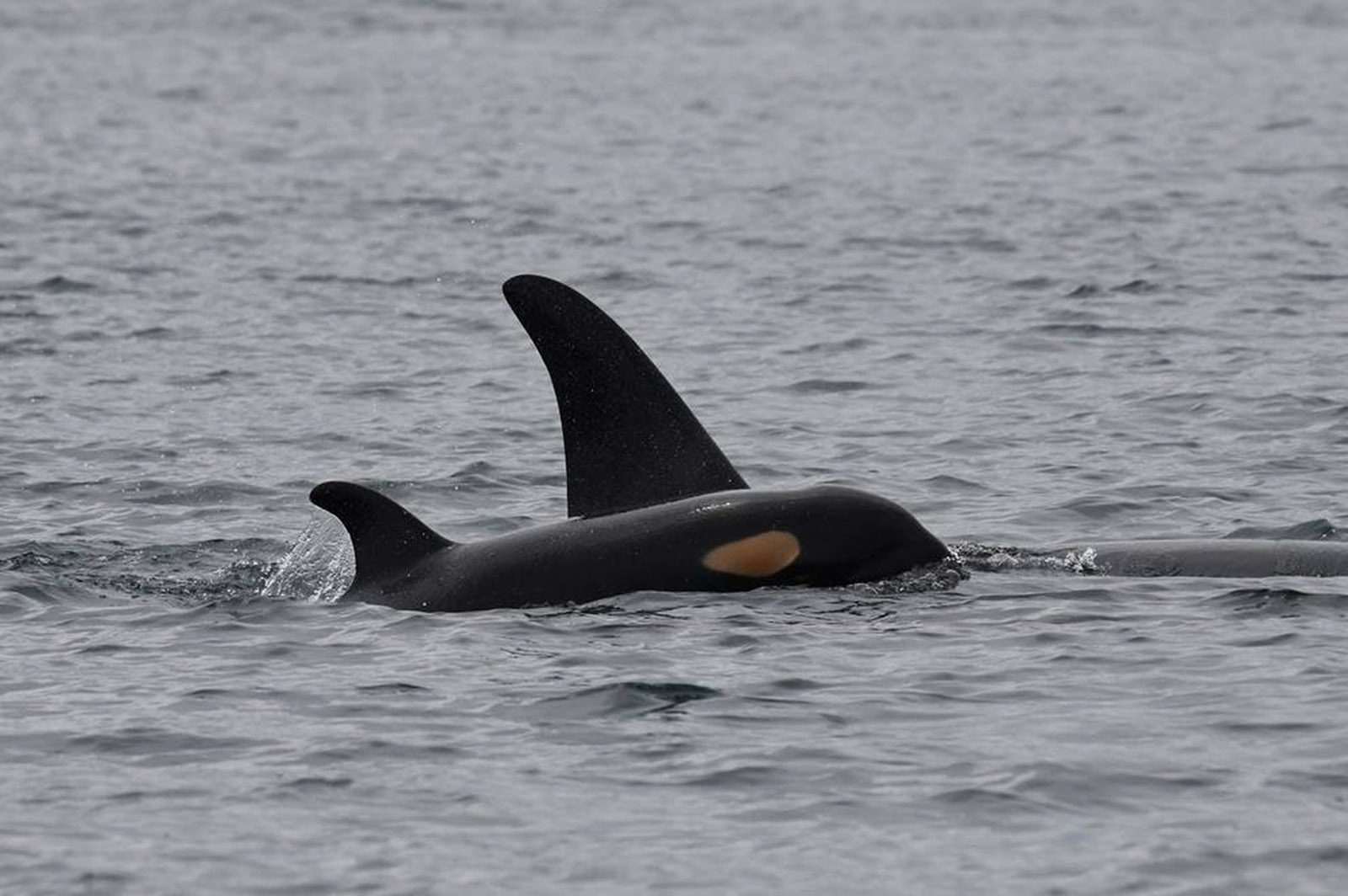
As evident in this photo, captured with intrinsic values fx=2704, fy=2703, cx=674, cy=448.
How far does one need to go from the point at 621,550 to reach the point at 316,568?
242 cm

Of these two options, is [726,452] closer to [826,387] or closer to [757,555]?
[826,387]

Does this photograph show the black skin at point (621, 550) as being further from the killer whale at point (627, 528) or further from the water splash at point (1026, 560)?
the water splash at point (1026, 560)

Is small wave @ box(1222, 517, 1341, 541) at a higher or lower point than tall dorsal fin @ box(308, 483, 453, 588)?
lower

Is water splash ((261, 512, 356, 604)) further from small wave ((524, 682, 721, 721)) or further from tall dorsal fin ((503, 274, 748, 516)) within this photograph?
small wave ((524, 682, 721, 721))


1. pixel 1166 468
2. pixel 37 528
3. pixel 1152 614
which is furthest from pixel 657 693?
pixel 1166 468

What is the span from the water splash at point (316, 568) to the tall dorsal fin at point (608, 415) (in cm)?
154

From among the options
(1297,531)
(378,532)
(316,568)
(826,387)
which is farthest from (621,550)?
(826,387)

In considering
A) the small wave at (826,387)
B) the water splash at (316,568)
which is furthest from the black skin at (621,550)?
the small wave at (826,387)

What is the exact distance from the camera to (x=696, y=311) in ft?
89.3

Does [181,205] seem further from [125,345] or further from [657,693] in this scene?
[657,693]

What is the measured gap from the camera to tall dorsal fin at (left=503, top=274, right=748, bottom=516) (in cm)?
1462

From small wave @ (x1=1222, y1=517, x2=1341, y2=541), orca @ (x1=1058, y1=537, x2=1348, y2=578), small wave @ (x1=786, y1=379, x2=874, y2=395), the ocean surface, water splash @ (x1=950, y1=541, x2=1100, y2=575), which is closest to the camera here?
the ocean surface

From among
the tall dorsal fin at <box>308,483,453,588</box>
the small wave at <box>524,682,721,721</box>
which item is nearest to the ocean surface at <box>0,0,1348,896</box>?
the small wave at <box>524,682,721,721</box>

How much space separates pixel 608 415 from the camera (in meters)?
14.6
